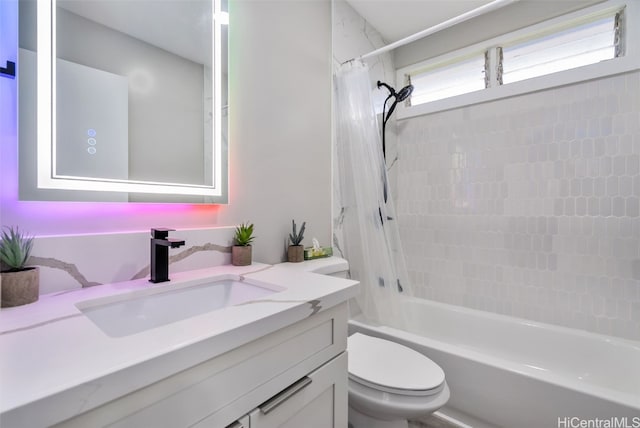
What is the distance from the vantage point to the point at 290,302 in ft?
2.53

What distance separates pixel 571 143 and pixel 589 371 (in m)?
1.39

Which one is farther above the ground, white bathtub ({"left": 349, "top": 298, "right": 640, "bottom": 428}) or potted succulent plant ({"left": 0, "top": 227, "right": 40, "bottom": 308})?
potted succulent plant ({"left": 0, "top": 227, "right": 40, "bottom": 308})

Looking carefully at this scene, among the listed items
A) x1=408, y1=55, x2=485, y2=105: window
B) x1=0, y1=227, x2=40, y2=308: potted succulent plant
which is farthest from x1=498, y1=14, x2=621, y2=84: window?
x1=0, y1=227, x2=40, y2=308: potted succulent plant

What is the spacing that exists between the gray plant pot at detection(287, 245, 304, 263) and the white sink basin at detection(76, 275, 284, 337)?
0.47 metres

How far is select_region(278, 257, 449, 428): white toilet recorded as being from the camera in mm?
1121

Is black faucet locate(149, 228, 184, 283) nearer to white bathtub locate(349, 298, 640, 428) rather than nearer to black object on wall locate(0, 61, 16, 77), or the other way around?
black object on wall locate(0, 61, 16, 77)

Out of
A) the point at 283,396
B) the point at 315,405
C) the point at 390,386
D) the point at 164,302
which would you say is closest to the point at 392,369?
the point at 390,386

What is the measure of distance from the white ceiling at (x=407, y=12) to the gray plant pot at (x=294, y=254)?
5.90 feet

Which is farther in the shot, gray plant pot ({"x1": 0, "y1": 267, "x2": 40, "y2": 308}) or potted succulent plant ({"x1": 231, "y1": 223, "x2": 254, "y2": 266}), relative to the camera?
potted succulent plant ({"x1": 231, "y1": 223, "x2": 254, "y2": 266})

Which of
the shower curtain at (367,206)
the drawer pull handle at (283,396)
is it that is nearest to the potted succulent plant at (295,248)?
the shower curtain at (367,206)

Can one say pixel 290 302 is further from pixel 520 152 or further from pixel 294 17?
pixel 520 152

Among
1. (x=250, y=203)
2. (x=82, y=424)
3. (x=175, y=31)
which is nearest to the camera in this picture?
(x=82, y=424)

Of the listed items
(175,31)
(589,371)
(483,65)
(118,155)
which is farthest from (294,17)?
(589,371)

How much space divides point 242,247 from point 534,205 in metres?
1.97
